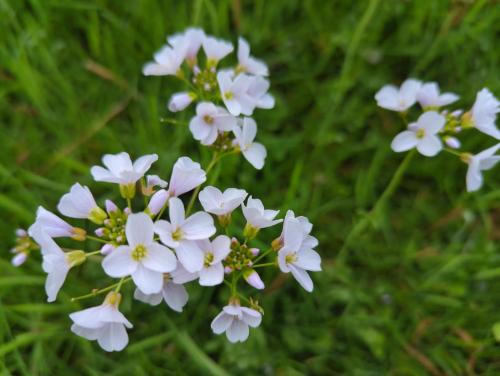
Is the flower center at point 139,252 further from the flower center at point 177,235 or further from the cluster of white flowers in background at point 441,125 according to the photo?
Answer: the cluster of white flowers in background at point 441,125

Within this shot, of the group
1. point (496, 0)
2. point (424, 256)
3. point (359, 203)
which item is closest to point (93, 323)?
point (359, 203)

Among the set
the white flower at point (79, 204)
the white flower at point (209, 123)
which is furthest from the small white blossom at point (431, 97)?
the white flower at point (79, 204)

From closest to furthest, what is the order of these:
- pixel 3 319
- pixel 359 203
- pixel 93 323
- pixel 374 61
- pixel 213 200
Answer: pixel 93 323 → pixel 213 200 → pixel 3 319 → pixel 359 203 → pixel 374 61

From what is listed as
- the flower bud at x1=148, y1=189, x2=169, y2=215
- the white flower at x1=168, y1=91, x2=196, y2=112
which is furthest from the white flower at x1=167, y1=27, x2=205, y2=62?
the flower bud at x1=148, y1=189, x2=169, y2=215

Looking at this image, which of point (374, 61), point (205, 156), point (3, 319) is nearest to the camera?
point (3, 319)

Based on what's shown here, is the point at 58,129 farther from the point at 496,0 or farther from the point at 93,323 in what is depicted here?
the point at 496,0

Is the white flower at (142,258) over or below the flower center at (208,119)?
below

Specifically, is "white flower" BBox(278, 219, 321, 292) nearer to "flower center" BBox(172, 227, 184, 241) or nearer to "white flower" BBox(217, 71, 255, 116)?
"flower center" BBox(172, 227, 184, 241)

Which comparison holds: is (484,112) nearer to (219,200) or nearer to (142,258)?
(219,200)
